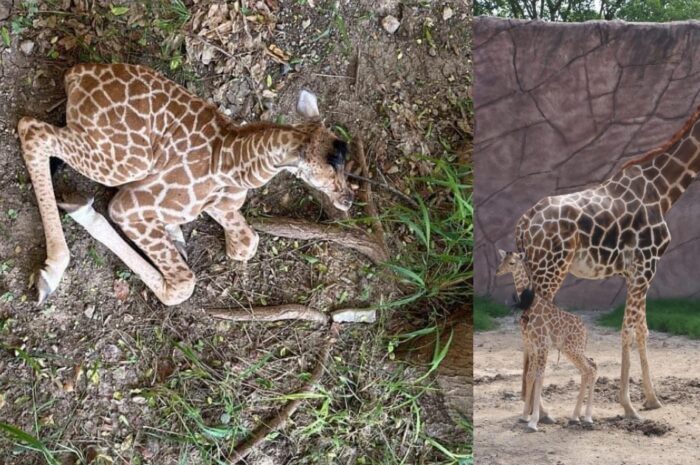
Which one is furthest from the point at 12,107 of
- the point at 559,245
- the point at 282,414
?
the point at 559,245

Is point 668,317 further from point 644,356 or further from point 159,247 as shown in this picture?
point 159,247

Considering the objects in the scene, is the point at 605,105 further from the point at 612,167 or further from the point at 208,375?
the point at 208,375

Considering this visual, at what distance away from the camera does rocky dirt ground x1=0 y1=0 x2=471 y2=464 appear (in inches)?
60.7

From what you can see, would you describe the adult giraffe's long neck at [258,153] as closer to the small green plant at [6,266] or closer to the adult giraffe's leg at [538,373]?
the small green plant at [6,266]

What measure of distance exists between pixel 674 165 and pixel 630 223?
0.14m

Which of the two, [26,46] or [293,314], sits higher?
[26,46]

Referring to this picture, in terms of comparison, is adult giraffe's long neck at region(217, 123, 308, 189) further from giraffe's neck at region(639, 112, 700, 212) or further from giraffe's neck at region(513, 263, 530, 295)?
Result: giraffe's neck at region(639, 112, 700, 212)

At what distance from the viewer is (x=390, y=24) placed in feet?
5.55

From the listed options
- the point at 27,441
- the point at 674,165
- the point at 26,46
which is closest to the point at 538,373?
the point at 674,165

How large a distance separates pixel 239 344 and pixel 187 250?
0.75 feet

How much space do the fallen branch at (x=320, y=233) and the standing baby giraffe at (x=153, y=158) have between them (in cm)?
10

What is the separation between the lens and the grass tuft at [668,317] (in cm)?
148

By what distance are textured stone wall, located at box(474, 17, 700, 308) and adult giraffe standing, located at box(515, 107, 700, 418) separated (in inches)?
0.7

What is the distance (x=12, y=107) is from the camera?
1518 millimetres
